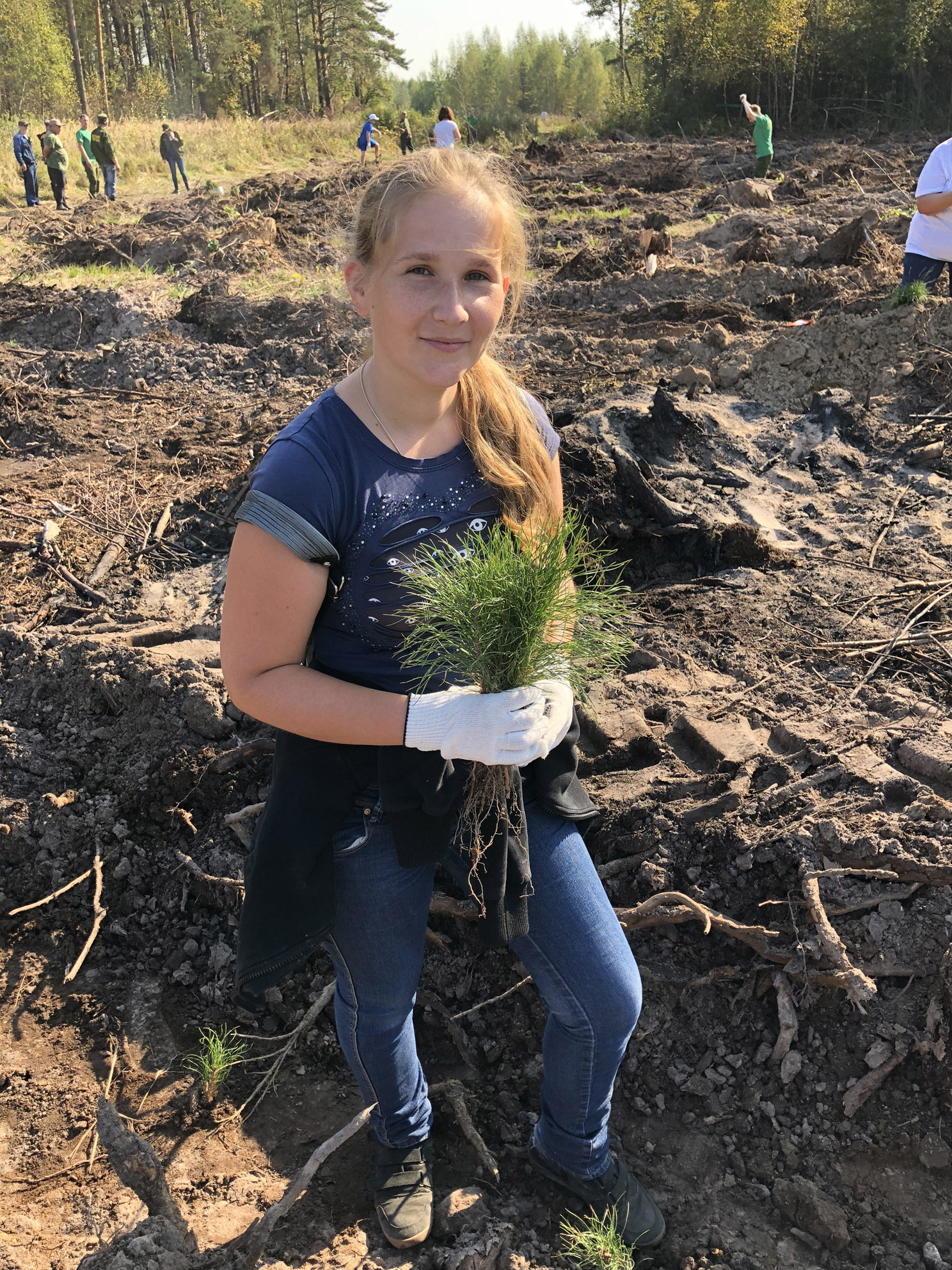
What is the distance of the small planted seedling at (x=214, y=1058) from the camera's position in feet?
7.59

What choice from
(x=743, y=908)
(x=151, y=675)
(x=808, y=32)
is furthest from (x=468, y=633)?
(x=808, y=32)

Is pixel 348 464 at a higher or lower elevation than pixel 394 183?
lower

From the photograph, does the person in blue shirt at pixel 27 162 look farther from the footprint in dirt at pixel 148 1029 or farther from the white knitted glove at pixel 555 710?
the white knitted glove at pixel 555 710

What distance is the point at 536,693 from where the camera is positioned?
1.62 m

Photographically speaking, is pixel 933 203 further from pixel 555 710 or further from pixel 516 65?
pixel 516 65

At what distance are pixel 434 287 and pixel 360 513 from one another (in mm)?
426

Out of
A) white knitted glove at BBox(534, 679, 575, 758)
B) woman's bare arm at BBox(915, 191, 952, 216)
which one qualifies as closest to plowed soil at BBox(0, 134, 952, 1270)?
woman's bare arm at BBox(915, 191, 952, 216)

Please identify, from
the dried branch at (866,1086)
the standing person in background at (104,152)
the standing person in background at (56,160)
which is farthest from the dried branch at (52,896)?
the standing person in background at (104,152)

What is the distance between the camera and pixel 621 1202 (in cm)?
194

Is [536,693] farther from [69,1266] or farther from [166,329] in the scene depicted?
[166,329]

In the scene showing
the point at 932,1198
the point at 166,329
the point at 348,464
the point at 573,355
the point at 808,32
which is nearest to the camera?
the point at 348,464

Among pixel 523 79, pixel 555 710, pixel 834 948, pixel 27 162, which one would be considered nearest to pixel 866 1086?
pixel 834 948

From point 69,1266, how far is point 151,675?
6.01 feet

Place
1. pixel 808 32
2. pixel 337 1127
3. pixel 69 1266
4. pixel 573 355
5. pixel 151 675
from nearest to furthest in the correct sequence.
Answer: pixel 69 1266 < pixel 337 1127 < pixel 151 675 < pixel 573 355 < pixel 808 32
